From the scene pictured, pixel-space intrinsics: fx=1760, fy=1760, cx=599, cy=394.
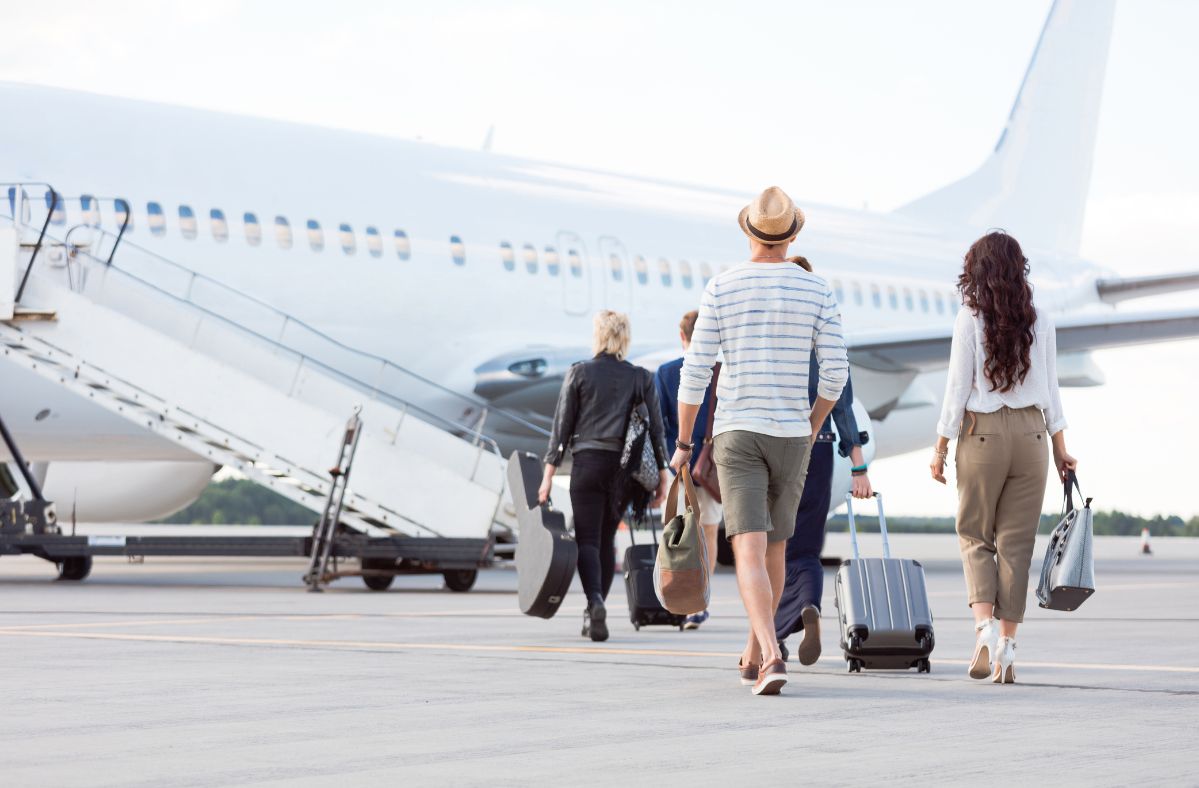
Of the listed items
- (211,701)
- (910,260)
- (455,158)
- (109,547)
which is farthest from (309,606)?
(910,260)

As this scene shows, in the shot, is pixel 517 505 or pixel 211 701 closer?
pixel 211 701

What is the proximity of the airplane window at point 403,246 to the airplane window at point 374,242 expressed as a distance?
0.19m

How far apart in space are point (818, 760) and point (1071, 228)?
22242mm

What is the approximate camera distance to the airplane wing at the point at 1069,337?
14.9 metres

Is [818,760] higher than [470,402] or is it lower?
lower

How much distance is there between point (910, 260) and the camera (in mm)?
20625

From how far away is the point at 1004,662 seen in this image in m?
5.42

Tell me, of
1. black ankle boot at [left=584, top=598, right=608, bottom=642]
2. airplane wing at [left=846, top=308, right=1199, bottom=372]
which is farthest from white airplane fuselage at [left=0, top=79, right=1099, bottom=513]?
black ankle boot at [left=584, top=598, right=608, bottom=642]

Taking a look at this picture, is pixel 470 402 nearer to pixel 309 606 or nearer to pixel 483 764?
pixel 309 606

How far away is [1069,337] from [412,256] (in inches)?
225

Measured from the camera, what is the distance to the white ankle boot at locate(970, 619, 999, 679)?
5.54m

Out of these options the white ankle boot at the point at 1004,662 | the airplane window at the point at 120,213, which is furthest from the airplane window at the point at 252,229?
the white ankle boot at the point at 1004,662

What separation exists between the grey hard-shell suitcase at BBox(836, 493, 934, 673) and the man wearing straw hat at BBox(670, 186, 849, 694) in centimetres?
37

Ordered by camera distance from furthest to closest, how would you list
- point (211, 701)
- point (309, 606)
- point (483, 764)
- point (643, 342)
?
1. point (643, 342)
2. point (309, 606)
3. point (211, 701)
4. point (483, 764)
